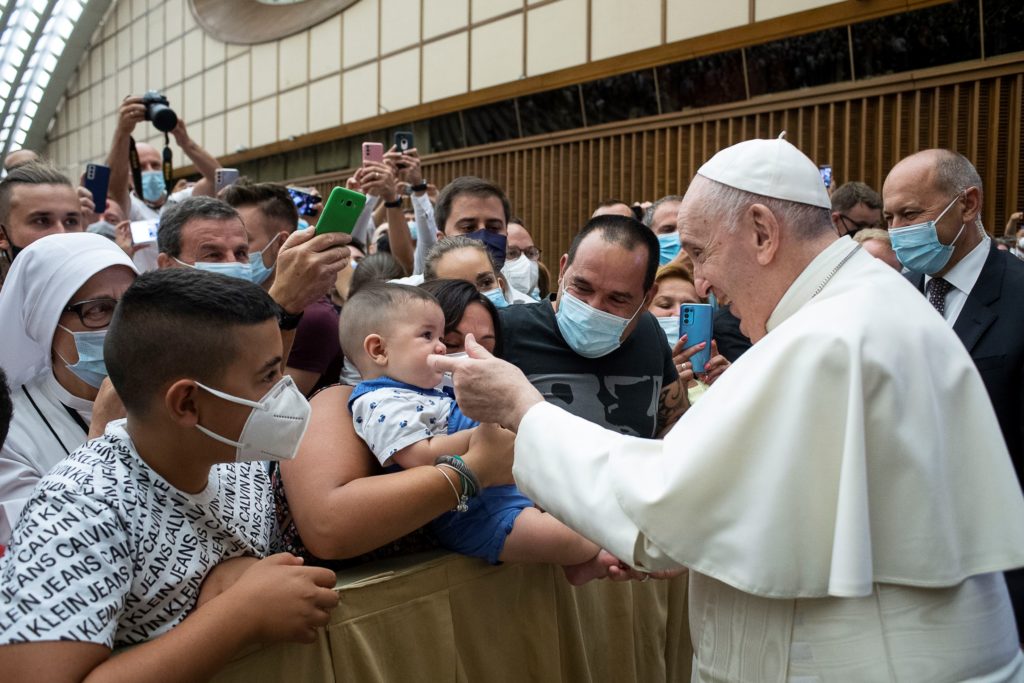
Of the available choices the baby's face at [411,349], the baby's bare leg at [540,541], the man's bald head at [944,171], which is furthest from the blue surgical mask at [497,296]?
the man's bald head at [944,171]

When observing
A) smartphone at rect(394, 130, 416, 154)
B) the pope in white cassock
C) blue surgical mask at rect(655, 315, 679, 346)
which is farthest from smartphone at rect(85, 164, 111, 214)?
the pope in white cassock

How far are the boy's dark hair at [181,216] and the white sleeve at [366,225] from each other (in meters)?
2.14

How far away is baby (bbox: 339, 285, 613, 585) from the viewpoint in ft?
6.21

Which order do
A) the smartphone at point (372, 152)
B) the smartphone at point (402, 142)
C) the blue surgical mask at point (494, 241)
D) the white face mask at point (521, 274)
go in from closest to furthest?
1. the blue surgical mask at point (494, 241)
2. the smartphone at point (372, 152)
3. the white face mask at point (521, 274)
4. the smartphone at point (402, 142)

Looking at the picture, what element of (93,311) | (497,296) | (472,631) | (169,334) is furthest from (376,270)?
(169,334)

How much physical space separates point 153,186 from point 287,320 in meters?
4.02

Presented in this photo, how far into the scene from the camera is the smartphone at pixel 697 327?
3.21 m

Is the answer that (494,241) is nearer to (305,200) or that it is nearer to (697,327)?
(697,327)

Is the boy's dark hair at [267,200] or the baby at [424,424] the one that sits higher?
Answer: the boy's dark hair at [267,200]

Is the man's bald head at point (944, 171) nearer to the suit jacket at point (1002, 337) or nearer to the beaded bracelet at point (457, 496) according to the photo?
the suit jacket at point (1002, 337)

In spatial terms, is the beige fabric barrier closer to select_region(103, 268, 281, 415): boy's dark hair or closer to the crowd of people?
the crowd of people

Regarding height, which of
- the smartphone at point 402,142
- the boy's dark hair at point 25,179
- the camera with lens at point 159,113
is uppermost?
the camera with lens at point 159,113

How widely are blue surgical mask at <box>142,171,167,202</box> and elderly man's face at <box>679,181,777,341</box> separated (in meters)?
4.79

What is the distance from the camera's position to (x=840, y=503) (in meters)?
1.39
